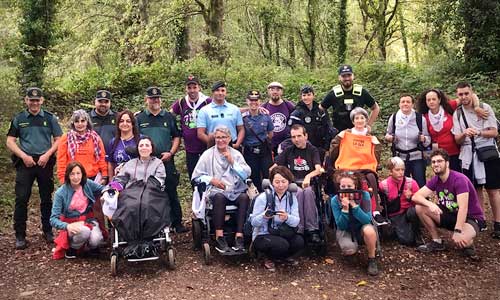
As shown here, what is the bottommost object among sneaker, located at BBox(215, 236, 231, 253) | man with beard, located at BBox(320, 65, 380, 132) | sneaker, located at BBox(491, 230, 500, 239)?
sneaker, located at BBox(491, 230, 500, 239)

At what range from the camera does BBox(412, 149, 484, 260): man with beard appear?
5.41 m

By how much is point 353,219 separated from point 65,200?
11.4 feet

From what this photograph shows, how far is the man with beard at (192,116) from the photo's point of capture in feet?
21.5

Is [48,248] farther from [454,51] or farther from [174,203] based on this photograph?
[454,51]

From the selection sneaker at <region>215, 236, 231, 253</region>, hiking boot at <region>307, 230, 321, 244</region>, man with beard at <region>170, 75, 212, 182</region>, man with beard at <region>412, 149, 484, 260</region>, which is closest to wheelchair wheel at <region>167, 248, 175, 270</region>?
sneaker at <region>215, 236, 231, 253</region>

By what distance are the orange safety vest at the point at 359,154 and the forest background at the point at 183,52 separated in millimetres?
4916

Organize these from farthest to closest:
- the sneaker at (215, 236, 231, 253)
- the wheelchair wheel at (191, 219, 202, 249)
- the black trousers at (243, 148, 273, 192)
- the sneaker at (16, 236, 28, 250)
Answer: the black trousers at (243, 148, 273, 192)
the sneaker at (16, 236, 28, 250)
the wheelchair wheel at (191, 219, 202, 249)
the sneaker at (215, 236, 231, 253)

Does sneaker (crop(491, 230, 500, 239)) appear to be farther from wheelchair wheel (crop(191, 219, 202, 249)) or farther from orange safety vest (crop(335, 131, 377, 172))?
wheelchair wheel (crop(191, 219, 202, 249))

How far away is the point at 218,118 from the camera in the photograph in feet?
20.7

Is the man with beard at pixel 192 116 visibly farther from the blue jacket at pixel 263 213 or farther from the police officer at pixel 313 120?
the blue jacket at pixel 263 213

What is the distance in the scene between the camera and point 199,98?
668 centimetres

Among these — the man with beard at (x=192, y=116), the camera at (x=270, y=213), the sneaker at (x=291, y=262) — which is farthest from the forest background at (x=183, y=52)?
the sneaker at (x=291, y=262)

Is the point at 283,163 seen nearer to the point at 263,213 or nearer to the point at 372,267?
the point at 263,213

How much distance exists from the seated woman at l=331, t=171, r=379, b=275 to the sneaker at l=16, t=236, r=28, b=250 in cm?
415
